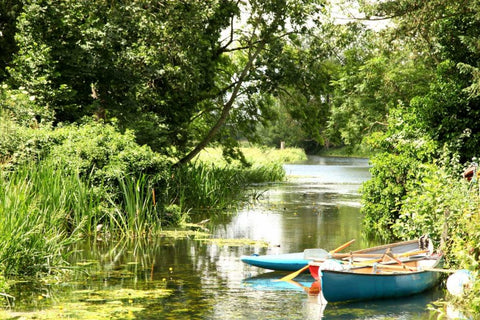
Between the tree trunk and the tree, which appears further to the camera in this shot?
the tree trunk

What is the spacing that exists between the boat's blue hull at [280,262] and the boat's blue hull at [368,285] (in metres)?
1.74

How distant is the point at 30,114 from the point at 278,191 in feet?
41.1

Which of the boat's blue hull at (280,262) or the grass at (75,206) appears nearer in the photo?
the grass at (75,206)

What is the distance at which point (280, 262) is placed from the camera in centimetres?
1045

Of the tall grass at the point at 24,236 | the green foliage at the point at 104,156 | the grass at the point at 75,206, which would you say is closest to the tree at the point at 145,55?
the grass at the point at 75,206

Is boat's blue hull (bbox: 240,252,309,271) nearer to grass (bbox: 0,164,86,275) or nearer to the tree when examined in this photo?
grass (bbox: 0,164,86,275)

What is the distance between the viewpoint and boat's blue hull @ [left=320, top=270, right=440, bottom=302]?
330 inches

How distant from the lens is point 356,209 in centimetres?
2008

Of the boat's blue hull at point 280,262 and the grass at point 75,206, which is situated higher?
the grass at point 75,206

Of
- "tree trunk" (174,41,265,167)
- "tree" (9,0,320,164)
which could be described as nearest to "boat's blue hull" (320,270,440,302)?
"tree" (9,0,320,164)

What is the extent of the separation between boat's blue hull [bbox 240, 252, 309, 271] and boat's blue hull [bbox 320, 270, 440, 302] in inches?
68.6

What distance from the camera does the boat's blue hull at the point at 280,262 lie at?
1040 centimetres

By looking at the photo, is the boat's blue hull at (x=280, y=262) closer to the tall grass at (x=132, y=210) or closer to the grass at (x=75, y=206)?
the grass at (x=75, y=206)

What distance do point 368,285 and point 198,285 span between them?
233 cm
